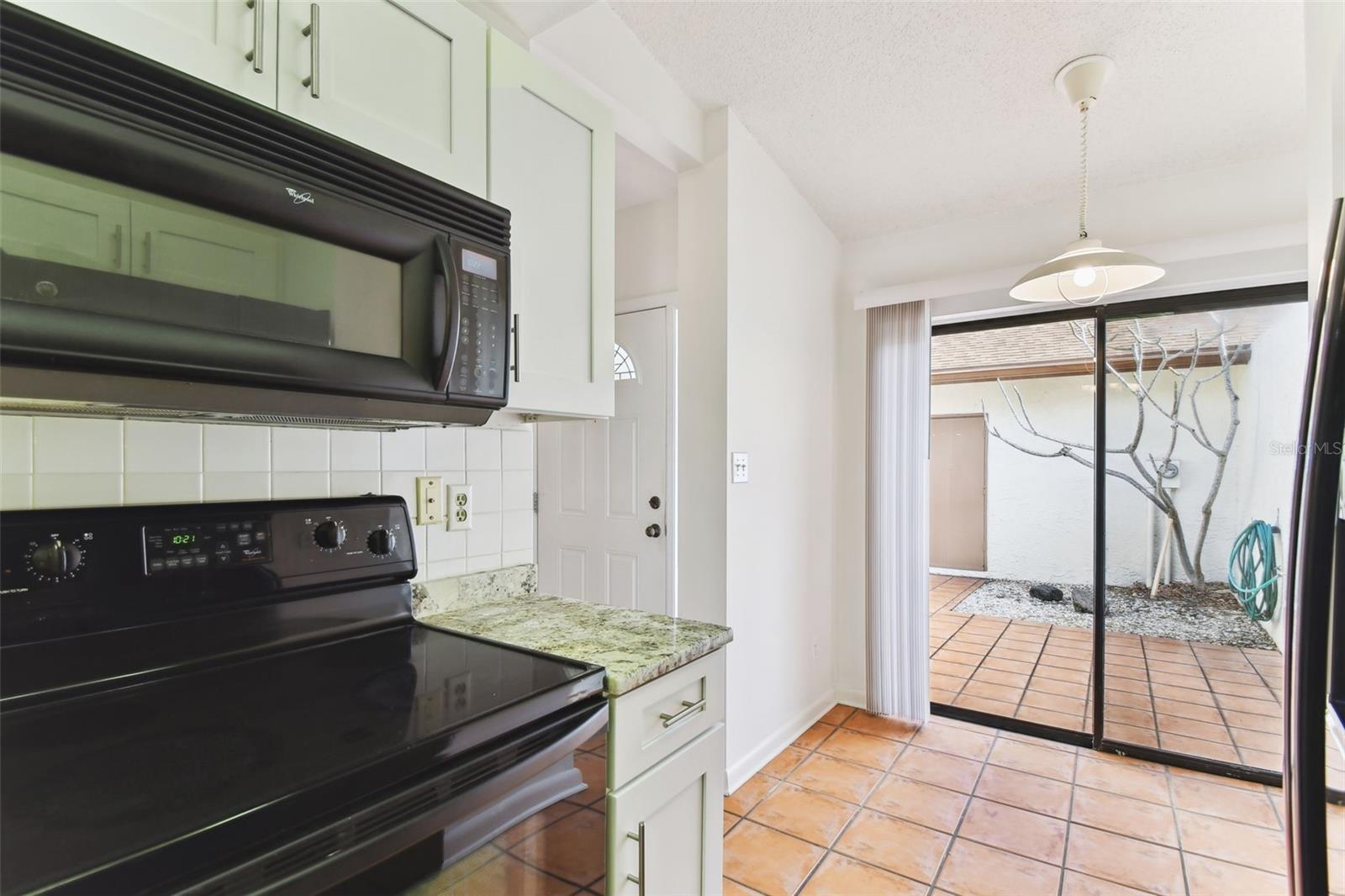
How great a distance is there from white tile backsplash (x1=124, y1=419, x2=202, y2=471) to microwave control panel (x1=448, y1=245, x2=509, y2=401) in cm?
45

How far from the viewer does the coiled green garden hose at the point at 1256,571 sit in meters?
2.54

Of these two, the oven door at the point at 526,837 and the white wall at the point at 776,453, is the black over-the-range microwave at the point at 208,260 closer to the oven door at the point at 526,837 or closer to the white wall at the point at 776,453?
the oven door at the point at 526,837

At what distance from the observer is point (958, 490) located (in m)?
3.54

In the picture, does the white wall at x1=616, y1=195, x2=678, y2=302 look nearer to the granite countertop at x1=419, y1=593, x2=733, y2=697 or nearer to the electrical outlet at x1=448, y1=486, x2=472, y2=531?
the electrical outlet at x1=448, y1=486, x2=472, y2=531

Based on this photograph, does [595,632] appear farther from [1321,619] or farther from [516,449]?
[1321,619]

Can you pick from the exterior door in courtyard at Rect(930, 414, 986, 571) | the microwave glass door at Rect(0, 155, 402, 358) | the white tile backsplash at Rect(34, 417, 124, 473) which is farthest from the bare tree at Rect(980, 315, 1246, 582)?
the white tile backsplash at Rect(34, 417, 124, 473)

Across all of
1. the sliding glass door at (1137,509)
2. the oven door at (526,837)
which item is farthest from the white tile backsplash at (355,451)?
the sliding glass door at (1137,509)

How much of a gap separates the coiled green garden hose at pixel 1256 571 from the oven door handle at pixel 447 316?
3309 mm

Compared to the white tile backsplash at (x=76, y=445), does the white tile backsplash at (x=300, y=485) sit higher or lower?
lower

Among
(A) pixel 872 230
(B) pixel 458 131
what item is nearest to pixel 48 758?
(B) pixel 458 131

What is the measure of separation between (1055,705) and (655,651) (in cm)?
285

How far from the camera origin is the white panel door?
9.85 ft

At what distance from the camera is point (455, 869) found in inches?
30.8

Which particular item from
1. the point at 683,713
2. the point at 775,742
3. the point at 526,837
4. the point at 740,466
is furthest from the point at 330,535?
the point at 775,742
